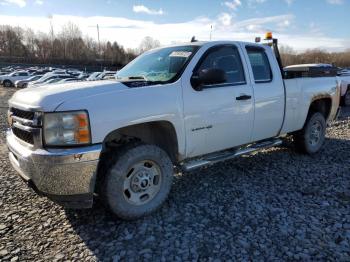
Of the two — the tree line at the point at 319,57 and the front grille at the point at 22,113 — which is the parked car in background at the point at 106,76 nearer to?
the front grille at the point at 22,113

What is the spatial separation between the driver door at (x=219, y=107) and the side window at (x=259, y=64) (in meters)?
0.28

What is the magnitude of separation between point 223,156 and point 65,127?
2208 millimetres

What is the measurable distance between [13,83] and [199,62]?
3530 cm

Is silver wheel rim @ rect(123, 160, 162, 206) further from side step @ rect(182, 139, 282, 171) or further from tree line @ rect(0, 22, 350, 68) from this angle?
tree line @ rect(0, 22, 350, 68)

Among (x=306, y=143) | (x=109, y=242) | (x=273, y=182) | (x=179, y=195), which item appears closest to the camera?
(x=109, y=242)

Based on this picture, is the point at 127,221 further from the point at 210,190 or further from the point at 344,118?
the point at 344,118

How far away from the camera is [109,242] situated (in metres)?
3.25

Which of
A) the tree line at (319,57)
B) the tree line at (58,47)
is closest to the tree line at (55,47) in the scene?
the tree line at (58,47)

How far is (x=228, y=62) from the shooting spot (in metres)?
4.52

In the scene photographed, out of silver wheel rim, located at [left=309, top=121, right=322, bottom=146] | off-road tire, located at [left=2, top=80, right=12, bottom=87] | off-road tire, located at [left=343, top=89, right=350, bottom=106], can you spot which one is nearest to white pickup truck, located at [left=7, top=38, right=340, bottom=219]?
silver wheel rim, located at [left=309, top=121, right=322, bottom=146]

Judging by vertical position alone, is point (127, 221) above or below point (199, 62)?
below

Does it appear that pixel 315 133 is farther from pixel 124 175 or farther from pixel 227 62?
pixel 124 175

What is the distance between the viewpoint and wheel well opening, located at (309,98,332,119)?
246 inches

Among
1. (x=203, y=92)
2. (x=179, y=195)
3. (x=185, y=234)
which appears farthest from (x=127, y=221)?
(x=203, y=92)
